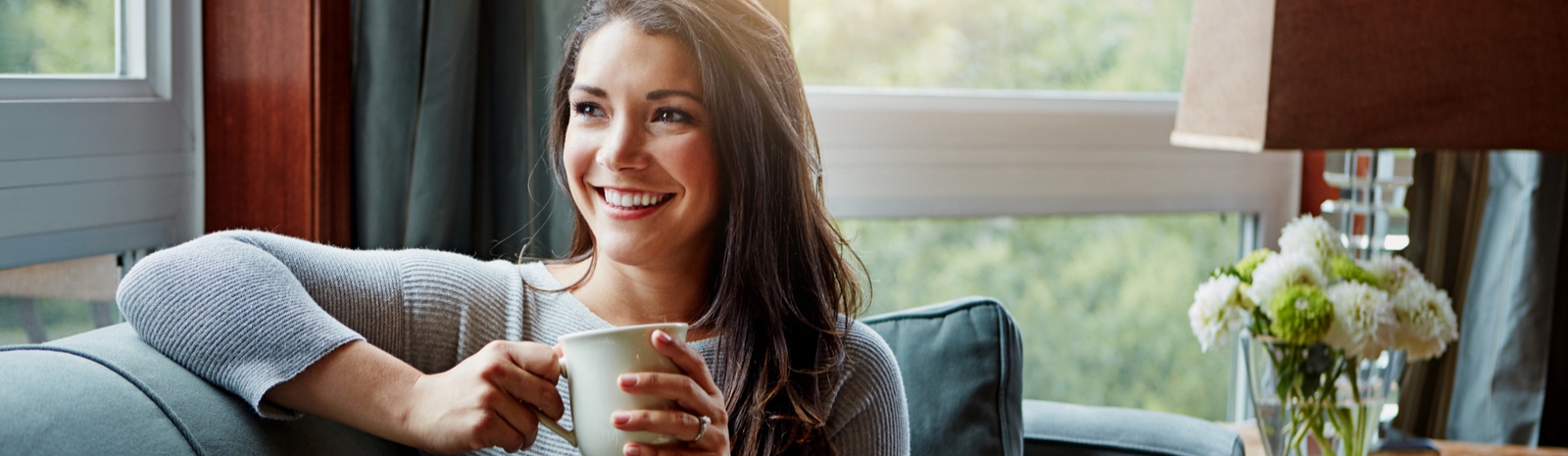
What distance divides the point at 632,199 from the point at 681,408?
36 centimetres

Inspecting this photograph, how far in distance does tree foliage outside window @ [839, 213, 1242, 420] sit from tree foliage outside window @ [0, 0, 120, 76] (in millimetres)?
1211

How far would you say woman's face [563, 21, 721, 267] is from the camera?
1.13 meters

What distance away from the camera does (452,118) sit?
4.83 ft

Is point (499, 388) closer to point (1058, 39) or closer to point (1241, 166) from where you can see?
point (1058, 39)

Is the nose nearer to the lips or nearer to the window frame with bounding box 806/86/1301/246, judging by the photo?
the lips

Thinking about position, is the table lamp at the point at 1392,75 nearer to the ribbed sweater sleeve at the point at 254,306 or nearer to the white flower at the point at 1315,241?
the white flower at the point at 1315,241

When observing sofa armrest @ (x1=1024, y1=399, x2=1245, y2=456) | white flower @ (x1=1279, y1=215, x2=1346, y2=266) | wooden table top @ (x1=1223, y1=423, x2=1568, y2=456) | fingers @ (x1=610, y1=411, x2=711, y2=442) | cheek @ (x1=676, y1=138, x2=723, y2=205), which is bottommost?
wooden table top @ (x1=1223, y1=423, x2=1568, y2=456)

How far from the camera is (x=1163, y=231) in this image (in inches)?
91.8

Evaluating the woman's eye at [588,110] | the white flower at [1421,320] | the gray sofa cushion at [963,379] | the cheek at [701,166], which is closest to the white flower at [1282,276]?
the white flower at [1421,320]

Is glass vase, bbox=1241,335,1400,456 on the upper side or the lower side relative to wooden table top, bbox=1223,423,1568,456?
upper

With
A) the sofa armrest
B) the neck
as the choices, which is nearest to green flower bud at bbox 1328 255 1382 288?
the sofa armrest

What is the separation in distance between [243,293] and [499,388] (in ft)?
0.78

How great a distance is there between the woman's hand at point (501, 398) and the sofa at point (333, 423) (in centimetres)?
15

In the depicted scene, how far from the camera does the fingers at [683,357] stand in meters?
0.79
